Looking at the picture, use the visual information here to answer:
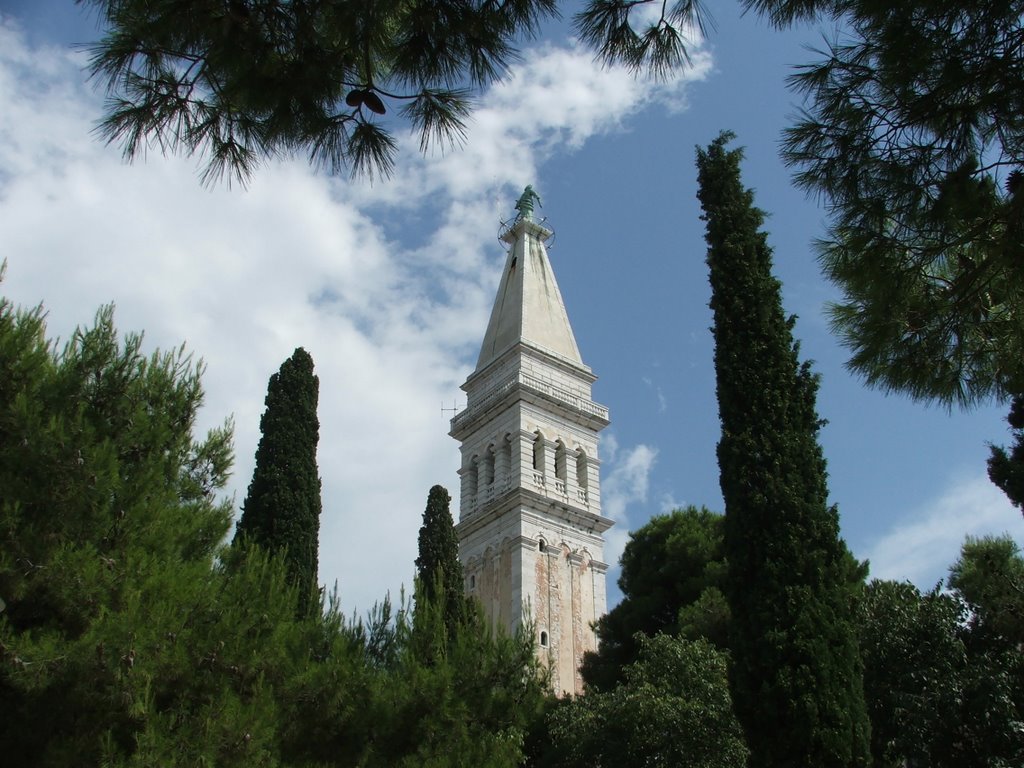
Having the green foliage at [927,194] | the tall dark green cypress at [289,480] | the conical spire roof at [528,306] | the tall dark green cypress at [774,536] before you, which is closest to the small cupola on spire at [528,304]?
the conical spire roof at [528,306]

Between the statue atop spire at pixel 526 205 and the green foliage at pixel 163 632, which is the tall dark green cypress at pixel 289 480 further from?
the statue atop spire at pixel 526 205

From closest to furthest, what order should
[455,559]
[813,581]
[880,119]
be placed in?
[880,119]
[813,581]
[455,559]

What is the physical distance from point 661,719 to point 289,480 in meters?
6.74

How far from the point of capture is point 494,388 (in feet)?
117

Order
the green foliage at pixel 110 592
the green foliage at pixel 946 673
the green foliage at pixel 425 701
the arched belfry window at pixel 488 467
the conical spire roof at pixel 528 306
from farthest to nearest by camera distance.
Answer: the conical spire roof at pixel 528 306
the arched belfry window at pixel 488 467
the green foliage at pixel 946 673
the green foliage at pixel 425 701
the green foliage at pixel 110 592

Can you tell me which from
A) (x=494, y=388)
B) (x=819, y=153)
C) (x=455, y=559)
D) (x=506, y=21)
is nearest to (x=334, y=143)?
(x=506, y=21)

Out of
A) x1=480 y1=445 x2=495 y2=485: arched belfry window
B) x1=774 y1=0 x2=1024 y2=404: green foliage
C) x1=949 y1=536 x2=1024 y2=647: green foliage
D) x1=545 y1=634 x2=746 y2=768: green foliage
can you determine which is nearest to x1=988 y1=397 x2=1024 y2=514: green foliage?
x1=949 y1=536 x2=1024 y2=647: green foliage

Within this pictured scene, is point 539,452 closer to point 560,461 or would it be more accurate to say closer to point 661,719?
point 560,461

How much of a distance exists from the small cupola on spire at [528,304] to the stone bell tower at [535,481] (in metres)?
0.06

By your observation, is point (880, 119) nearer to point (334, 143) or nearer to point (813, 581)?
point (334, 143)

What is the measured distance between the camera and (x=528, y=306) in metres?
37.5

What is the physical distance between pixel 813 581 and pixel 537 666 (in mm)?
3316

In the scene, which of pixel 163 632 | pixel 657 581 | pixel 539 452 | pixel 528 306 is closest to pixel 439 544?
pixel 657 581

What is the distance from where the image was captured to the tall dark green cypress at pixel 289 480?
15625 mm
